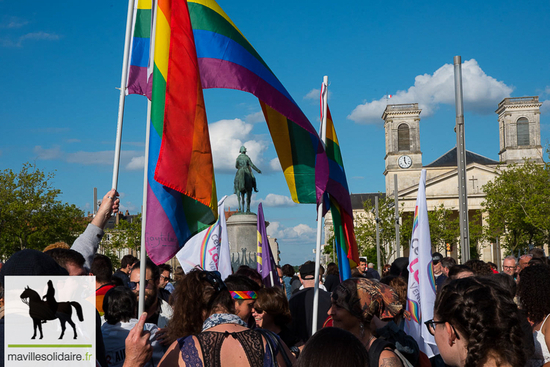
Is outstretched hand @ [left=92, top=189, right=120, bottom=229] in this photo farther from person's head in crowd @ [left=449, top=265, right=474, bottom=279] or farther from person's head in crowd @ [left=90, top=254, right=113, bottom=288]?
person's head in crowd @ [left=449, top=265, right=474, bottom=279]

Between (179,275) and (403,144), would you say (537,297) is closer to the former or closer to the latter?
(179,275)

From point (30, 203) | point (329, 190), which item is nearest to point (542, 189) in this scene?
point (30, 203)

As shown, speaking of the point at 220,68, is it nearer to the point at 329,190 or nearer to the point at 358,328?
the point at 329,190

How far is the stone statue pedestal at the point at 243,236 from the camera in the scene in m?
20.6

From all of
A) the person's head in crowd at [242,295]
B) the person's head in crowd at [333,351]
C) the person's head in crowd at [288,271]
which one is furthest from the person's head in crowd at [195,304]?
the person's head in crowd at [288,271]

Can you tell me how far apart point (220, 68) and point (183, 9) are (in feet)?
2.84

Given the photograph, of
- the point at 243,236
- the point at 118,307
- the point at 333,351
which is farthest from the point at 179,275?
the point at 243,236

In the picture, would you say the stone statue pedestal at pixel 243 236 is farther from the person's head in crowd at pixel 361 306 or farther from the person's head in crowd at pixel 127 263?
the person's head in crowd at pixel 361 306

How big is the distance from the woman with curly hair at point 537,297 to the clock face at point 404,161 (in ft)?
304

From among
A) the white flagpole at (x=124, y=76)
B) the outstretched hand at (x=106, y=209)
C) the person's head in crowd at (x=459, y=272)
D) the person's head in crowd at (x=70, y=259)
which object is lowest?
the person's head in crowd at (x=459, y=272)

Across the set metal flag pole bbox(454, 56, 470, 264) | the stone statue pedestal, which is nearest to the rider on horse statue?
the stone statue pedestal

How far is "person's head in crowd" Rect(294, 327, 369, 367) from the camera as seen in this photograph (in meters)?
2.16

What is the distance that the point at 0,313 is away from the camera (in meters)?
2.32

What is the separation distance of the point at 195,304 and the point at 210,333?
39cm
